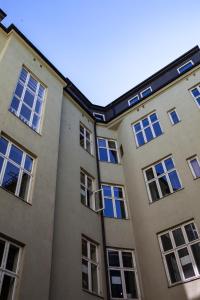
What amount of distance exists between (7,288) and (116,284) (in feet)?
18.1

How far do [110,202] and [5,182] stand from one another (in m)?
6.60

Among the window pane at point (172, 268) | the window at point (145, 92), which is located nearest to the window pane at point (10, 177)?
the window pane at point (172, 268)

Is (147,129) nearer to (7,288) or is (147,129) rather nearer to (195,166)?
(195,166)

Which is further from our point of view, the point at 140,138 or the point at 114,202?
the point at 140,138

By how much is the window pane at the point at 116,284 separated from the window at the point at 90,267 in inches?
29.7

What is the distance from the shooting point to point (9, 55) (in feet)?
49.8

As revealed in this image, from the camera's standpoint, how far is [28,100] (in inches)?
586

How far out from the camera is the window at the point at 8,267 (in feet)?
28.0

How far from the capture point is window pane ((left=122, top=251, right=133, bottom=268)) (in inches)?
537

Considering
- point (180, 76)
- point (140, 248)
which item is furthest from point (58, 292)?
point (180, 76)

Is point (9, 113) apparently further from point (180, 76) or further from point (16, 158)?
point (180, 76)

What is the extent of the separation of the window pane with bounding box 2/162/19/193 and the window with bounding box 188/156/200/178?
7890 millimetres

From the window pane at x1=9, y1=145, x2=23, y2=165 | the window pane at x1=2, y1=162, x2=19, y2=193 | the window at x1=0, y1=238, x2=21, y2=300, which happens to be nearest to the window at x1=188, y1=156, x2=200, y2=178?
the window pane at x1=9, y1=145, x2=23, y2=165

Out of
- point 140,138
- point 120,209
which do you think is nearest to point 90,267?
point 120,209
